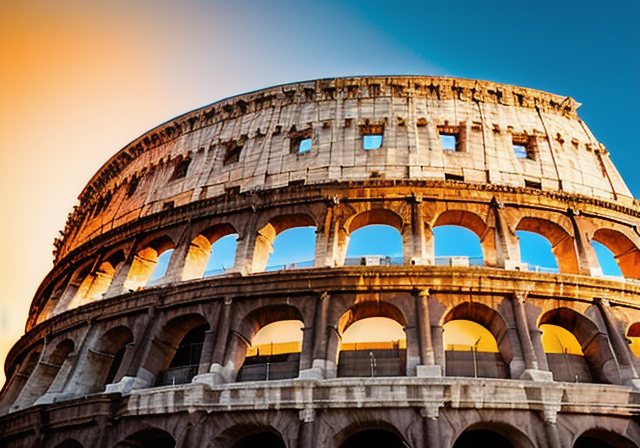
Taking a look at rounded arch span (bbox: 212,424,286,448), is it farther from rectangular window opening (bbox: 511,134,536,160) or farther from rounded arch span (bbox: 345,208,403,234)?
rectangular window opening (bbox: 511,134,536,160)

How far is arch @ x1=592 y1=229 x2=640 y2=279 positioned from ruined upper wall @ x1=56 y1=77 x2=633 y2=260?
1840 mm

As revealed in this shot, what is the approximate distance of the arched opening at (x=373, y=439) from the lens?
52.0 ft

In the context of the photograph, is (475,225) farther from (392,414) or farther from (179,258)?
(179,258)

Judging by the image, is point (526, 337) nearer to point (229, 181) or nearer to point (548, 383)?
point (548, 383)

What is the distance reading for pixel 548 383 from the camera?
48.6ft

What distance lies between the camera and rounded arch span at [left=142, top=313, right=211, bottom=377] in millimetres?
17578

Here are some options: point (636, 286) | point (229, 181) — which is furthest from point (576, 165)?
point (229, 181)

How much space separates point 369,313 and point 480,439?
484 cm

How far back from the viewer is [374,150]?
21531 millimetres

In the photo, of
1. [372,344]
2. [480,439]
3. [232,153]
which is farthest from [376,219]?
[480,439]

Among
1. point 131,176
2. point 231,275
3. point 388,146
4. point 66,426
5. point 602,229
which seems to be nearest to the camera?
Result: point 66,426

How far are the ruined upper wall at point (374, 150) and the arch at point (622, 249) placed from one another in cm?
184

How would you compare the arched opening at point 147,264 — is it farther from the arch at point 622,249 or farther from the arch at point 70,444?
the arch at point 622,249

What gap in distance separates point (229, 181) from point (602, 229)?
1453 centimetres
